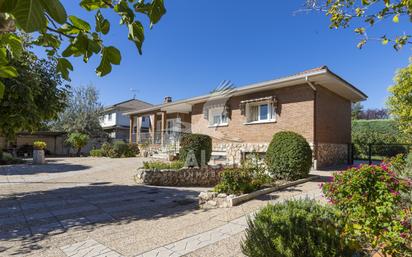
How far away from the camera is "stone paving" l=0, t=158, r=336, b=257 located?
3.83m

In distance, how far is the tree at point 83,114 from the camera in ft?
88.3

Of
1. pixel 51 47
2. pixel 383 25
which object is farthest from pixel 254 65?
pixel 51 47

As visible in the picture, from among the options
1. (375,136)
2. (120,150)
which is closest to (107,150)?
(120,150)

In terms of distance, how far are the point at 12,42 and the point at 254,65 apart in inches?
605

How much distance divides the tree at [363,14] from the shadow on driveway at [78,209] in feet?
16.5

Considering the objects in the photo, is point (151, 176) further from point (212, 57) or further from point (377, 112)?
point (377, 112)

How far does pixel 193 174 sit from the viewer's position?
1001cm

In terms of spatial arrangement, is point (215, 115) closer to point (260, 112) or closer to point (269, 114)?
point (260, 112)

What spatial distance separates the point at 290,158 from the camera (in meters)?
8.14

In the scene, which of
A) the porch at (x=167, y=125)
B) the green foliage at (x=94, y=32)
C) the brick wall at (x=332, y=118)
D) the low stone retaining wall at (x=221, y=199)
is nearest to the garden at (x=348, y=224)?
the green foliage at (x=94, y=32)

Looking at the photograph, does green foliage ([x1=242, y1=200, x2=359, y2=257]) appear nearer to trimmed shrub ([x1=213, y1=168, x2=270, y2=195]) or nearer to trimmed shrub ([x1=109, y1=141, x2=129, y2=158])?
trimmed shrub ([x1=213, y1=168, x2=270, y2=195])

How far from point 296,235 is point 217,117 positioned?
1394cm

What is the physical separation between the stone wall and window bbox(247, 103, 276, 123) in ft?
9.59

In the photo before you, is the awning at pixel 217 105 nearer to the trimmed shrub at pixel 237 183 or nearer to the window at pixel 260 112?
the window at pixel 260 112
